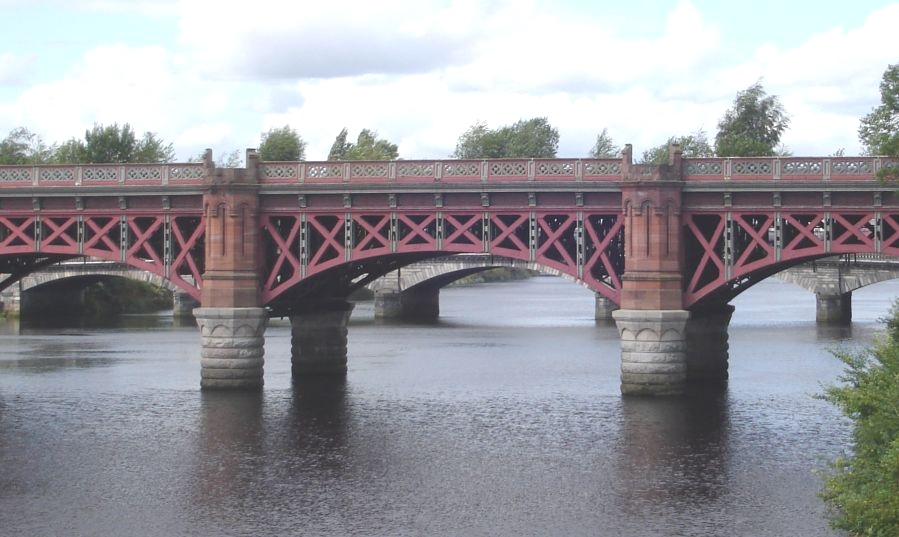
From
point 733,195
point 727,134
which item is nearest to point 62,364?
point 733,195

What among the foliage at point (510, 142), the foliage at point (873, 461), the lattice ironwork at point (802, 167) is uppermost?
the foliage at point (510, 142)

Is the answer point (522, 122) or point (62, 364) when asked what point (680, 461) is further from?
point (522, 122)

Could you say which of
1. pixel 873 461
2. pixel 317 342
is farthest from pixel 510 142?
pixel 873 461

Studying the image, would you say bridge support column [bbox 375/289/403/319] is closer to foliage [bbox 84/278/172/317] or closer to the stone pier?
the stone pier

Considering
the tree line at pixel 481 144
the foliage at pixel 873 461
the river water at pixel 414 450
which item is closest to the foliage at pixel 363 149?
Answer: the tree line at pixel 481 144

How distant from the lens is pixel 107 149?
474ft

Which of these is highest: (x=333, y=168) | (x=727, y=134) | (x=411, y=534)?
(x=727, y=134)

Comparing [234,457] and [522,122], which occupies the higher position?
[522,122]

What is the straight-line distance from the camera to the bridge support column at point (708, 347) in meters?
71.0

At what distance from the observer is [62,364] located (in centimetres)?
8819

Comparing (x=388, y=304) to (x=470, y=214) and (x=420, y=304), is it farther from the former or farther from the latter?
(x=470, y=214)

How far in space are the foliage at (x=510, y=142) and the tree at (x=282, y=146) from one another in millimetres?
17927

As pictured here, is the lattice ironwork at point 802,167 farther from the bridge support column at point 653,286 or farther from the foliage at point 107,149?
the foliage at point 107,149

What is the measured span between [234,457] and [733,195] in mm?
26972
